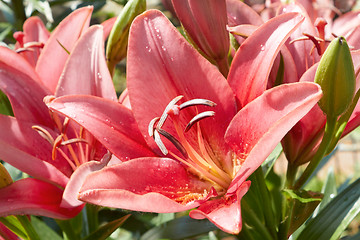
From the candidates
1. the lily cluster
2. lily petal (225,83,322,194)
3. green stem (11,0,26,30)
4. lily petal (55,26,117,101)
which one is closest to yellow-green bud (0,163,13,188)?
the lily cluster

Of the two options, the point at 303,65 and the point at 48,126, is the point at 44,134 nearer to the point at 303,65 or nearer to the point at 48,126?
the point at 48,126

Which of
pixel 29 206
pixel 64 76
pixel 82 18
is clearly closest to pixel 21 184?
pixel 29 206

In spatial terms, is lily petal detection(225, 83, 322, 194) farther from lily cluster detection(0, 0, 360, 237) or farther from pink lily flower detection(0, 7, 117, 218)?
pink lily flower detection(0, 7, 117, 218)

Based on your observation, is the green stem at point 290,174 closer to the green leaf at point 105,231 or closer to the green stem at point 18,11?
the green leaf at point 105,231

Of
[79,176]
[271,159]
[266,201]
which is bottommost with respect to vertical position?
[271,159]

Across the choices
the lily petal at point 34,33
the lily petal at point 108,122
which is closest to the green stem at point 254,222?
the lily petal at point 108,122

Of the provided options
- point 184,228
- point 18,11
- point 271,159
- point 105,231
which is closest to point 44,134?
point 105,231
